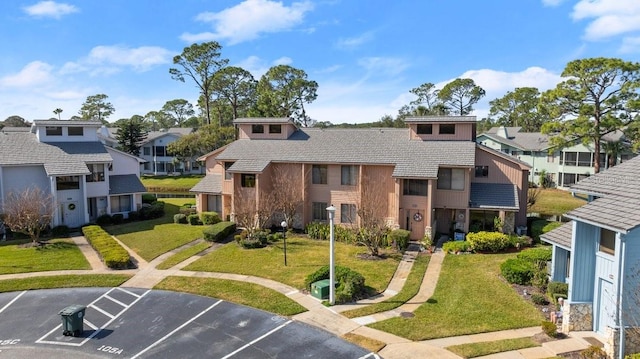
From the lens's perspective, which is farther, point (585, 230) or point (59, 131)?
point (59, 131)

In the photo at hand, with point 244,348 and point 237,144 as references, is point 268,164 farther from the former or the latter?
point 244,348

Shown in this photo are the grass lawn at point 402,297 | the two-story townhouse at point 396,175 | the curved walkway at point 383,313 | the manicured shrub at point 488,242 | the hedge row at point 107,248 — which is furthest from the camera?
the two-story townhouse at point 396,175

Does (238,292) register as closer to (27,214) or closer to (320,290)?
(320,290)

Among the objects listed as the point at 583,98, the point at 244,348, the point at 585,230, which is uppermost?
the point at 583,98

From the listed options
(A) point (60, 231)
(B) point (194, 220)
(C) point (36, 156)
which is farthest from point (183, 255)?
(C) point (36, 156)

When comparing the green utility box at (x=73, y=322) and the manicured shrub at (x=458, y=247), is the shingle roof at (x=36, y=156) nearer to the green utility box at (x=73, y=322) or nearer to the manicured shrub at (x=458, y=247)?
the green utility box at (x=73, y=322)

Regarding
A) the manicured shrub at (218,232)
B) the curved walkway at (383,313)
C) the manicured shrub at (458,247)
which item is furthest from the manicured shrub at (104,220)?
the manicured shrub at (458,247)

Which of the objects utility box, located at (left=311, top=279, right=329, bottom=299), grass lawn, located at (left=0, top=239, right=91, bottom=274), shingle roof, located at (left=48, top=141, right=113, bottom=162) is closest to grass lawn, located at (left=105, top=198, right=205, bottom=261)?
grass lawn, located at (left=0, top=239, right=91, bottom=274)

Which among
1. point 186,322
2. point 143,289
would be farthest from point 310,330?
point 143,289
